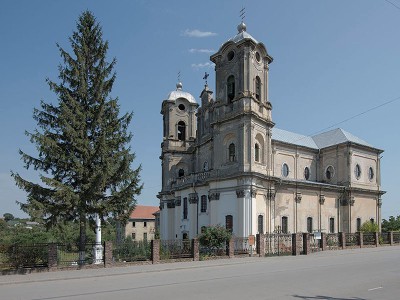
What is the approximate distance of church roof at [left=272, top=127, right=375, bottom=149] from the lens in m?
41.9

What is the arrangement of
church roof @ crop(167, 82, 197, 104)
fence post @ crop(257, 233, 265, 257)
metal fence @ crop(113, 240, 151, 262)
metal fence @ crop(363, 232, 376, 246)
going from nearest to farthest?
metal fence @ crop(113, 240, 151, 262) → fence post @ crop(257, 233, 265, 257) → metal fence @ crop(363, 232, 376, 246) → church roof @ crop(167, 82, 197, 104)

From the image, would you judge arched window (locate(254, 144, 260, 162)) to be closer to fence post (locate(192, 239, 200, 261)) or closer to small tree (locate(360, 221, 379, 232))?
fence post (locate(192, 239, 200, 261))

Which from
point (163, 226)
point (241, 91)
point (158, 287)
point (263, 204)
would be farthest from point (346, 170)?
point (158, 287)

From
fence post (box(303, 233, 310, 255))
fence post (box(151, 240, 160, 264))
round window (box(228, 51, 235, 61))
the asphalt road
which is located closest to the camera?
the asphalt road

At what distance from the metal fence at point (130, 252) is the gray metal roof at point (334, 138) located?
27.7m

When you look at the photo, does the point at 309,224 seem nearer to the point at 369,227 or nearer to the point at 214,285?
the point at 369,227

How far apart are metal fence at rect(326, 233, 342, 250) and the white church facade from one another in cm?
450

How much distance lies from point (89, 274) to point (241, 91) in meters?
20.1

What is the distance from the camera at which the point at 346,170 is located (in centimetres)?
4238

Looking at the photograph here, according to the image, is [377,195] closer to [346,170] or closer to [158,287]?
[346,170]

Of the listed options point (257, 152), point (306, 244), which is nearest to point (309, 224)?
point (257, 152)

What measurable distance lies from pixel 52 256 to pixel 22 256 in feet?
4.22

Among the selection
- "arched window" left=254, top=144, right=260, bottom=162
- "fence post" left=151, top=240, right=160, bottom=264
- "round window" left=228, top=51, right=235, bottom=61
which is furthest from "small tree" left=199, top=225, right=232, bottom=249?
"round window" left=228, top=51, right=235, bottom=61

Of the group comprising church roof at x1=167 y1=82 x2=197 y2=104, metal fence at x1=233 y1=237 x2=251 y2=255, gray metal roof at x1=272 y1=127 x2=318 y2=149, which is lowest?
metal fence at x1=233 y1=237 x2=251 y2=255
